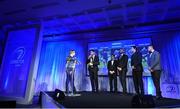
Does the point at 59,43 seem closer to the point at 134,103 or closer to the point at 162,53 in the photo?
the point at 162,53

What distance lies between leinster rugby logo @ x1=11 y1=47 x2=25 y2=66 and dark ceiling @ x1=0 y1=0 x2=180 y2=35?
150 centimetres

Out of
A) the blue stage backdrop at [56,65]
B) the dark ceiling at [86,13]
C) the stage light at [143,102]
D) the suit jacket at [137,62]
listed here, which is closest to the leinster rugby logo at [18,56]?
the dark ceiling at [86,13]

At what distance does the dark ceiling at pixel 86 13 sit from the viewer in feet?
18.5

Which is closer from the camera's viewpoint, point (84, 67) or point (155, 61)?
point (155, 61)

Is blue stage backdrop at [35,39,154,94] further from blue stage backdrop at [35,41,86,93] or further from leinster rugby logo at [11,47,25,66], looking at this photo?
leinster rugby logo at [11,47,25,66]

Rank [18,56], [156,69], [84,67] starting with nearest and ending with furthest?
[156,69] → [18,56] → [84,67]

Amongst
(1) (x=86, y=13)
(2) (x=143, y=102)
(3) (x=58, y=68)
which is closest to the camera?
(2) (x=143, y=102)

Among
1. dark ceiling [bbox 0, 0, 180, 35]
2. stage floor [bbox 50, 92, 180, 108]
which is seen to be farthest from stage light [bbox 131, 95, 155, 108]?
dark ceiling [bbox 0, 0, 180, 35]

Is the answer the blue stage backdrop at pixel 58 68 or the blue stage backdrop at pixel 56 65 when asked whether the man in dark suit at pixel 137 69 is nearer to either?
the blue stage backdrop at pixel 58 68

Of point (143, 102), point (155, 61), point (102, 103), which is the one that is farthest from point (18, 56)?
point (143, 102)

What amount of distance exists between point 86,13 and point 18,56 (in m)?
2.92

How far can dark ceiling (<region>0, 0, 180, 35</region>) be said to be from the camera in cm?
564

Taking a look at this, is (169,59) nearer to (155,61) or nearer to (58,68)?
(155,61)

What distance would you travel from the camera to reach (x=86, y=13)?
6434 mm
